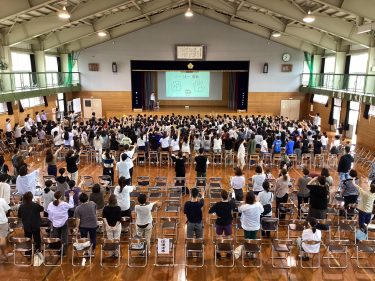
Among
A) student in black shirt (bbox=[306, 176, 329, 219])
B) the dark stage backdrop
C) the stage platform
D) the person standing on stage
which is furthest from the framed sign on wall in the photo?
student in black shirt (bbox=[306, 176, 329, 219])

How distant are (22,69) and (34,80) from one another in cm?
169

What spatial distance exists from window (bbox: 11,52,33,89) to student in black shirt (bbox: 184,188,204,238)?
1548 cm

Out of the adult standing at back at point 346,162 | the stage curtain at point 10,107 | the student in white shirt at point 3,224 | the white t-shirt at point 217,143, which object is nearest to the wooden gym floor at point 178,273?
the student in white shirt at point 3,224

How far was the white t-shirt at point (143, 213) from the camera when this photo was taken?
6.84m

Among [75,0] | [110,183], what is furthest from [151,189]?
[75,0]

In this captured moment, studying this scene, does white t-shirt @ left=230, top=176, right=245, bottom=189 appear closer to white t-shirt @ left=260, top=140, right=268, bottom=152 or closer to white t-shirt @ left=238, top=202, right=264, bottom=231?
white t-shirt @ left=238, top=202, right=264, bottom=231

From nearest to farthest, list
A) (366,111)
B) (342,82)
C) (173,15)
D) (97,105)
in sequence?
(366,111), (342,82), (173,15), (97,105)

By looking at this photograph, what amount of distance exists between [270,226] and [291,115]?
70.5 ft

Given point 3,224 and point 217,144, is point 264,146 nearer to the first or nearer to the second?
point 217,144

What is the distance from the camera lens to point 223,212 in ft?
22.2

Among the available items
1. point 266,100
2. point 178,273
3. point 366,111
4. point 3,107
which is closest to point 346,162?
point 178,273

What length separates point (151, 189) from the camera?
9445 mm

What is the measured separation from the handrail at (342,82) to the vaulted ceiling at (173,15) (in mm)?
1855

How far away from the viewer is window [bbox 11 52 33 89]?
18672mm
